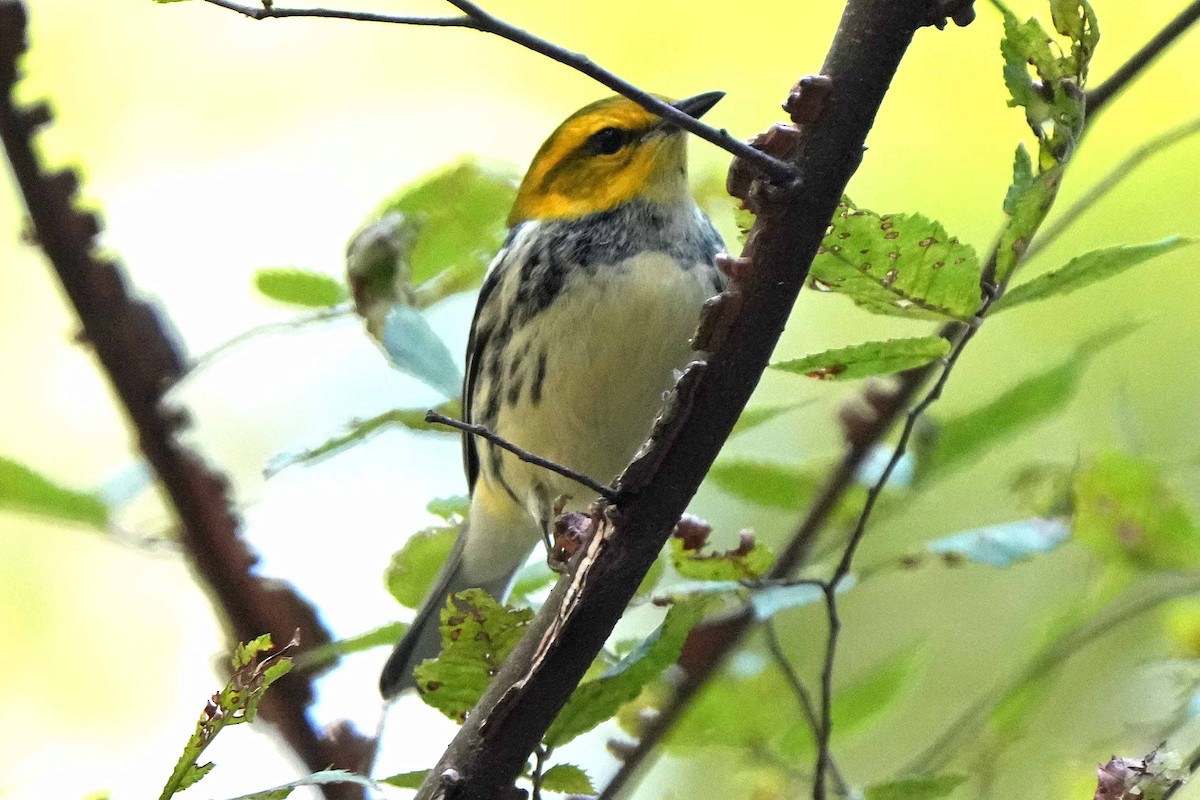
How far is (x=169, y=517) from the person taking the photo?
6.66ft

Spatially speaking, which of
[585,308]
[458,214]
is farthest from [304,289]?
[585,308]

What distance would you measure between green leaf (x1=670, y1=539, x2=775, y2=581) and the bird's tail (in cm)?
102

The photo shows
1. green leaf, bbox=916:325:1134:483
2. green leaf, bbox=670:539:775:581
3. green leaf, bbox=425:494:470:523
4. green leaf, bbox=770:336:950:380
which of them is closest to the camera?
green leaf, bbox=770:336:950:380

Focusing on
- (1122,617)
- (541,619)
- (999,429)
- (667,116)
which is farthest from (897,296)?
(1122,617)

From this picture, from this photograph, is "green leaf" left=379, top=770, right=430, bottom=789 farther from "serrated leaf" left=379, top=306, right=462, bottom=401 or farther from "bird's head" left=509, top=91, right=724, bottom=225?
"bird's head" left=509, top=91, right=724, bottom=225

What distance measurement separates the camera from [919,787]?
1310mm

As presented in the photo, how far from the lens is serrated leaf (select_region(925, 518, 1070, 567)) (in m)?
1.54

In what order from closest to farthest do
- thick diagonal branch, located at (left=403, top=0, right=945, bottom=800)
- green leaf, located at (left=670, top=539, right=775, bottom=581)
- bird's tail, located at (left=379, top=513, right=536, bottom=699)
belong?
1. thick diagonal branch, located at (left=403, top=0, right=945, bottom=800)
2. green leaf, located at (left=670, top=539, right=775, bottom=581)
3. bird's tail, located at (left=379, top=513, right=536, bottom=699)

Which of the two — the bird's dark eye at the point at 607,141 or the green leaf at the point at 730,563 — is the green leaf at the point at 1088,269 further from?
the bird's dark eye at the point at 607,141

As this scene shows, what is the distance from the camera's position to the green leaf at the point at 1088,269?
115cm

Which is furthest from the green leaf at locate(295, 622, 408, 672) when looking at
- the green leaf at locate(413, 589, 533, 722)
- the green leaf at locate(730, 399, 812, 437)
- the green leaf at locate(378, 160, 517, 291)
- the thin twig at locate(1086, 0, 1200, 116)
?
the thin twig at locate(1086, 0, 1200, 116)

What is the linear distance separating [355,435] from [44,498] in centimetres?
52

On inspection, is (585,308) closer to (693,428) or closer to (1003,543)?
(1003,543)

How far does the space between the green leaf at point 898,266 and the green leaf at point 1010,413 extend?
525 mm
